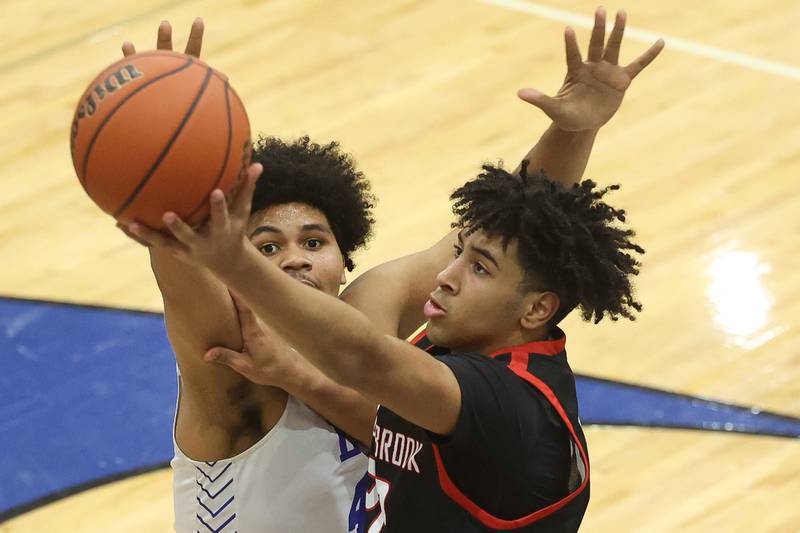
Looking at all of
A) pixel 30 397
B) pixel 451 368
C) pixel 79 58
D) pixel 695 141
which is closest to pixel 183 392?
pixel 451 368

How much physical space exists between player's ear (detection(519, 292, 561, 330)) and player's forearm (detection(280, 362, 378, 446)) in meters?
0.46

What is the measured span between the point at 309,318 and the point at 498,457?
1.78ft

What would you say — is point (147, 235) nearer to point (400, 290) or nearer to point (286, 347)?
point (286, 347)

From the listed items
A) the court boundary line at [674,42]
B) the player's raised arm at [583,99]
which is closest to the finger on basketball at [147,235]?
the player's raised arm at [583,99]

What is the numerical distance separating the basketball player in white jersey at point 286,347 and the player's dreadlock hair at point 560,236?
0.26 m

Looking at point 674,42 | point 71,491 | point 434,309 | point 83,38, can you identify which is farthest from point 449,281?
point 83,38

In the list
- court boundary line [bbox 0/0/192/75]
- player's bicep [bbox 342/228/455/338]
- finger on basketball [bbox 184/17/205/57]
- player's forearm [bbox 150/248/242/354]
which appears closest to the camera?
player's forearm [bbox 150/248/242/354]

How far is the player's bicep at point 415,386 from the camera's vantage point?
2.81 metres

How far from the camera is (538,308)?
320 cm

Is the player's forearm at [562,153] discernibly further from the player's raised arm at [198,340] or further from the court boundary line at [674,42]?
the court boundary line at [674,42]

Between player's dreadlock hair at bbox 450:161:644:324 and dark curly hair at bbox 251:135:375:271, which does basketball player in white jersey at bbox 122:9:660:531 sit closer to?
dark curly hair at bbox 251:135:375:271

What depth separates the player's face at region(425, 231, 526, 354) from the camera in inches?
125

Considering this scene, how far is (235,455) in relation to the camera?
11.3ft

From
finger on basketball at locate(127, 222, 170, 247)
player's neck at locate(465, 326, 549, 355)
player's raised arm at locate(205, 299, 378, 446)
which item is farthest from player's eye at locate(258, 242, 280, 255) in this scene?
finger on basketball at locate(127, 222, 170, 247)
